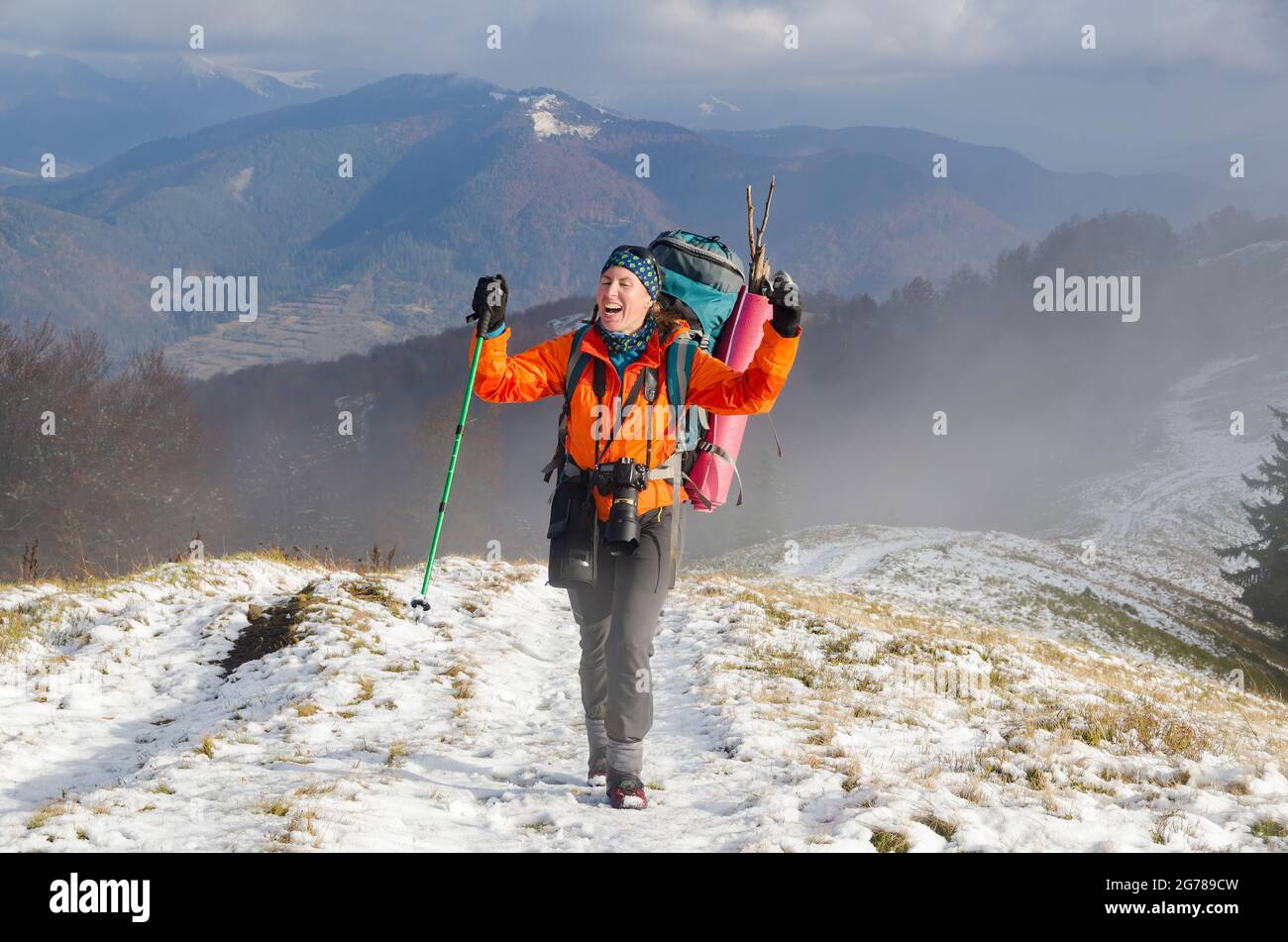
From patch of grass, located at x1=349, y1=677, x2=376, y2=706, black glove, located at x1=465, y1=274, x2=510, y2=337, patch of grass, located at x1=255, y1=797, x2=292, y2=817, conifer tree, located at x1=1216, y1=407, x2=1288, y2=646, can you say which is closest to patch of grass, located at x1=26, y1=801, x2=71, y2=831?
patch of grass, located at x1=255, y1=797, x2=292, y2=817

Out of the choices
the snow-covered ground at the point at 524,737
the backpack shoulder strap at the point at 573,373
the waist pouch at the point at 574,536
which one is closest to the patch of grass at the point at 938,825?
the snow-covered ground at the point at 524,737

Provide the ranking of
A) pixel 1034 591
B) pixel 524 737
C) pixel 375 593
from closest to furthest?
pixel 524 737 < pixel 375 593 < pixel 1034 591

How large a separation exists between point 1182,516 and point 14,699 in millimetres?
83672

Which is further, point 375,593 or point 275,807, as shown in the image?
point 375,593

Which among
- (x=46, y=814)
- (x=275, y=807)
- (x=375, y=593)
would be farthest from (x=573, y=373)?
(x=375, y=593)

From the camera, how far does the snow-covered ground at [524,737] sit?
532 centimetres

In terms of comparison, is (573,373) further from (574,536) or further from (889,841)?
(889,841)

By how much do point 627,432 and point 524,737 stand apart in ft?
12.4

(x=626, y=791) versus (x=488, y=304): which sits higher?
(x=488, y=304)

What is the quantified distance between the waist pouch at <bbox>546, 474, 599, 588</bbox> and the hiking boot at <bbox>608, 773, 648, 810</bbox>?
1412 millimetres

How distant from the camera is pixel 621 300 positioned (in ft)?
20.0

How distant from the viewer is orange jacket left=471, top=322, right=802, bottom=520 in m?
6.04
